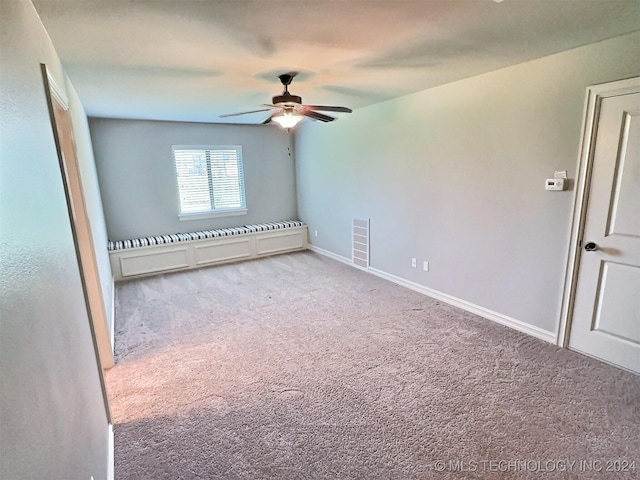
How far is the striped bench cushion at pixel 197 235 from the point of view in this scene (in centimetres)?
500

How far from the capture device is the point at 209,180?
229 inches

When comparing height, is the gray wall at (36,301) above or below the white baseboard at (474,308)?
above

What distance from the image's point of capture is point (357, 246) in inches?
204

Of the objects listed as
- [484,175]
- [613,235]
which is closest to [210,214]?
[484,175]

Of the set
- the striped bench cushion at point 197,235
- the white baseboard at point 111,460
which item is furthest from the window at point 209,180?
the white baseboard at point 111,460

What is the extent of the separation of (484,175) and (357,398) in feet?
7.85

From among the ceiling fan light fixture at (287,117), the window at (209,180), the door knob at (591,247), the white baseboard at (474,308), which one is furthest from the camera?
the window at (209,180)

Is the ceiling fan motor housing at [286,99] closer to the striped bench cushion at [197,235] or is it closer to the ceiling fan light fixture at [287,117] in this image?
the ceiling fan light fixture at [287,117]

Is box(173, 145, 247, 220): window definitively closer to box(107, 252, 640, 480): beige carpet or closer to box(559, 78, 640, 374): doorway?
box(107, 252, 640, 480): beige carpet

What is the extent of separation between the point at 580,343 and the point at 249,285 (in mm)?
3624

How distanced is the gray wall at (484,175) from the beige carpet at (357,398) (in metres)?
0.50

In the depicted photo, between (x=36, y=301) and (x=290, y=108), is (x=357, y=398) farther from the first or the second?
(x=290, y=108)

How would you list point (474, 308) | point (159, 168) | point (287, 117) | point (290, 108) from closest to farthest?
point (290, 108), point (287, 117), point (474, 308), point (159, 168)

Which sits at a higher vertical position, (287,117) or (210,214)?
(287,117)
